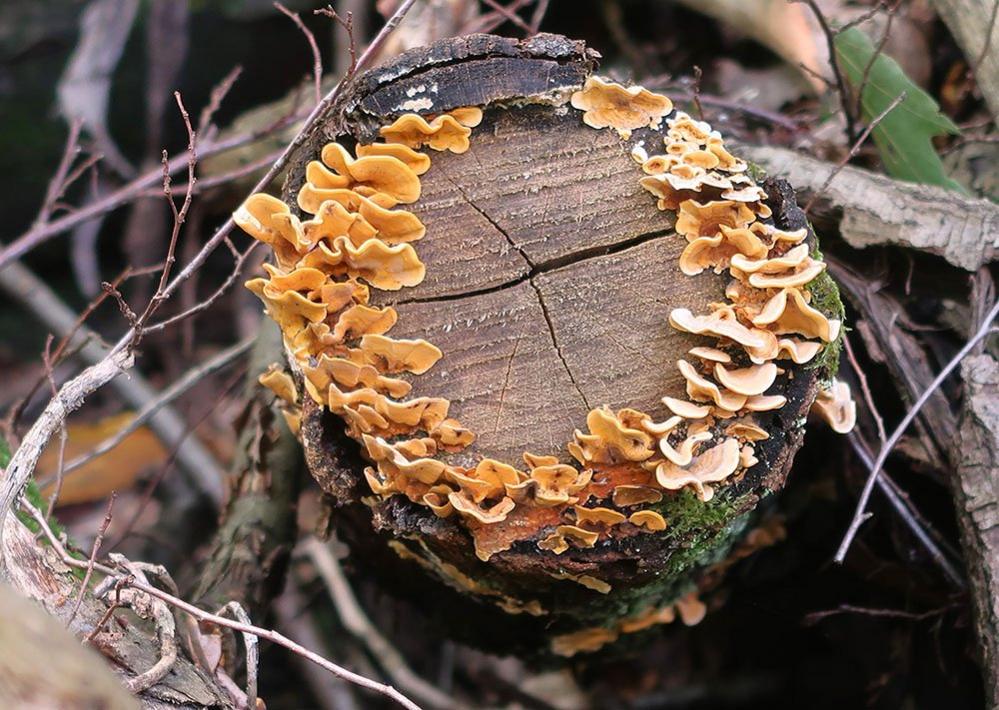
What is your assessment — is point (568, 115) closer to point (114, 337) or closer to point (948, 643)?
point (948, 643)

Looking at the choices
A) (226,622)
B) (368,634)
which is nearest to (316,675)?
(368,634)

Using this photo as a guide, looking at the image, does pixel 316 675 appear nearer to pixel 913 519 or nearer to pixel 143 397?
pixel 143 397

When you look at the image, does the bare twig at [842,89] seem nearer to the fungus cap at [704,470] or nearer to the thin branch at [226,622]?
the fungus cap at [704,470]

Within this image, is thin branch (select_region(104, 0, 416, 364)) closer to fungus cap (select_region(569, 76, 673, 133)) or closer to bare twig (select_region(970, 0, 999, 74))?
fungus cap (select_region(569, 76, 673, 133))

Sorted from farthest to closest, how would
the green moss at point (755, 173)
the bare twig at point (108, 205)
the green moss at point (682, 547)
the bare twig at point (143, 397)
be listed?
the bare twig at point (143, 397) < the bare twig at point (108, 205) < the green moss at point (755, 173) < the green moss at point (682, 547)

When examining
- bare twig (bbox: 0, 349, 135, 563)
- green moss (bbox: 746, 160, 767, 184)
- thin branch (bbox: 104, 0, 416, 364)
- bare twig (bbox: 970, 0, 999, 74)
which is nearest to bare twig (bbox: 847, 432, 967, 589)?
green moss (bbox: 746, 160, 767, 184)

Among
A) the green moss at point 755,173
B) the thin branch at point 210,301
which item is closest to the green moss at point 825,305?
the green moss at point 755,173

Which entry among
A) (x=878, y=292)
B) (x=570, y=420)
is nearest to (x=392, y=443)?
(x=570, y=420)
